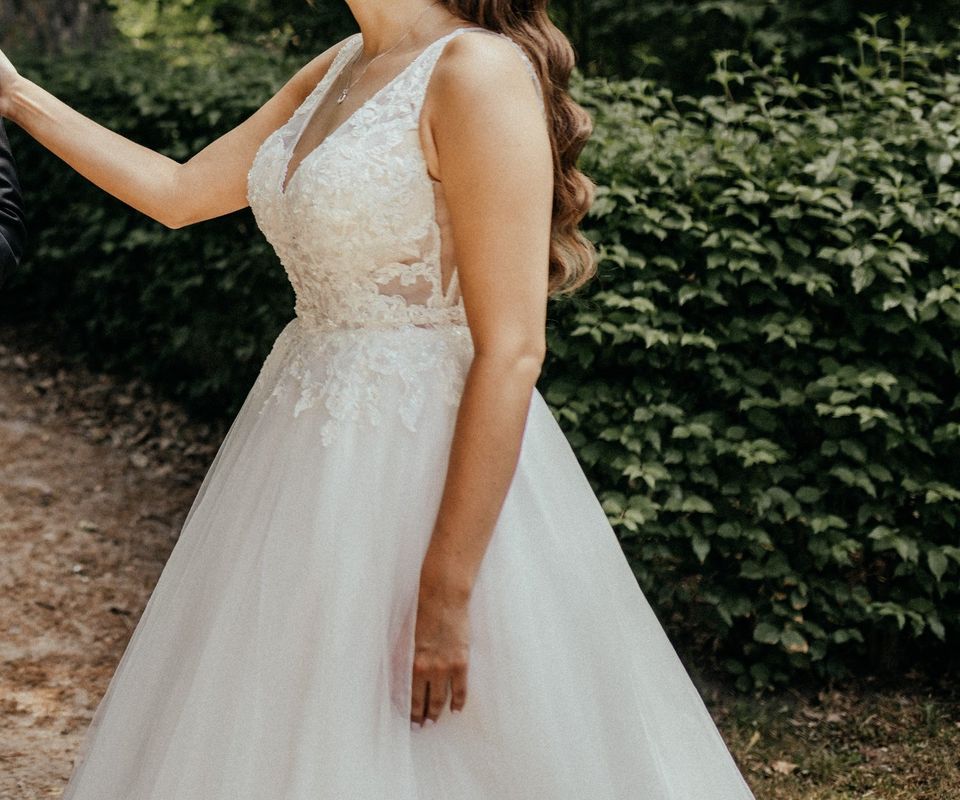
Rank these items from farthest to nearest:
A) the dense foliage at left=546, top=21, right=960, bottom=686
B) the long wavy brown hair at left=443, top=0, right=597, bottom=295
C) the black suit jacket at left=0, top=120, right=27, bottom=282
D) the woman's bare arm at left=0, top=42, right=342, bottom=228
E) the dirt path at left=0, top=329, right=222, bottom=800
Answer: the dirt path at left=0, top=329, right=222, bottom=800, the dense foliage at left=546, top=21, right=960, bottom=686, the woman's bare arm at left=0, top=42, right=342, bottom=228, the black suit jacket at left=0, top=120, right=27, bottom=282, the long wavy brown hair at left=443, top=0, right=597, bottom=295

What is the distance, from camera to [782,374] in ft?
12.4

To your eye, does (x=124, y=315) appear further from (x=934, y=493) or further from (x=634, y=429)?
(x=934, y=493)

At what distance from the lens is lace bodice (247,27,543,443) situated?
1.70m

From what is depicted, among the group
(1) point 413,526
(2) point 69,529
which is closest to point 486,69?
(1) point 413,526

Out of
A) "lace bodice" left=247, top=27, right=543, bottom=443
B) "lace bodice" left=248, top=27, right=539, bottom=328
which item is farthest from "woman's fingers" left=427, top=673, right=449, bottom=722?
"lace bodice" left=248, top=27, right=539, bottom=328

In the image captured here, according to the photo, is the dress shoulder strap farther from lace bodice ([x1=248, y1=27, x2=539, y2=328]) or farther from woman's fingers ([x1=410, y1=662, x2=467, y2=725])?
woman's fingers ([x1=410, y1=662, x2=467, y2=725])

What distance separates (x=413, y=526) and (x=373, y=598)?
12 centimetres

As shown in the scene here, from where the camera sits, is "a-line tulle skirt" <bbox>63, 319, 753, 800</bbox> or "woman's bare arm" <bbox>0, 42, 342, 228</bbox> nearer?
"a-line tulle skirt" <bbox>63, 319, 753, 800</bbox>

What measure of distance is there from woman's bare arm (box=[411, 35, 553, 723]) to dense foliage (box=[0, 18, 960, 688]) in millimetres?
2137

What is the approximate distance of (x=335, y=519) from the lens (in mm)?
1684

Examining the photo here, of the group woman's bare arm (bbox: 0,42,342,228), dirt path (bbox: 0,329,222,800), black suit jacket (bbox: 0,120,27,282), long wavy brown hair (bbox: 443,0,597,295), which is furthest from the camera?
dirt path (bbox: 0,329,222,800)

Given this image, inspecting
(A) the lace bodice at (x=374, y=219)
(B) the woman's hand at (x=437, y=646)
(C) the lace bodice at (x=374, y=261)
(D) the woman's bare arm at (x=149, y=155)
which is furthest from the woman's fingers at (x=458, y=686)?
(D) the woman's bare arm at (x=149, y=155)

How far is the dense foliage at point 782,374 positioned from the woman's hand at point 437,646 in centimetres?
218

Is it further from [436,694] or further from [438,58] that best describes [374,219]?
[436,694]
